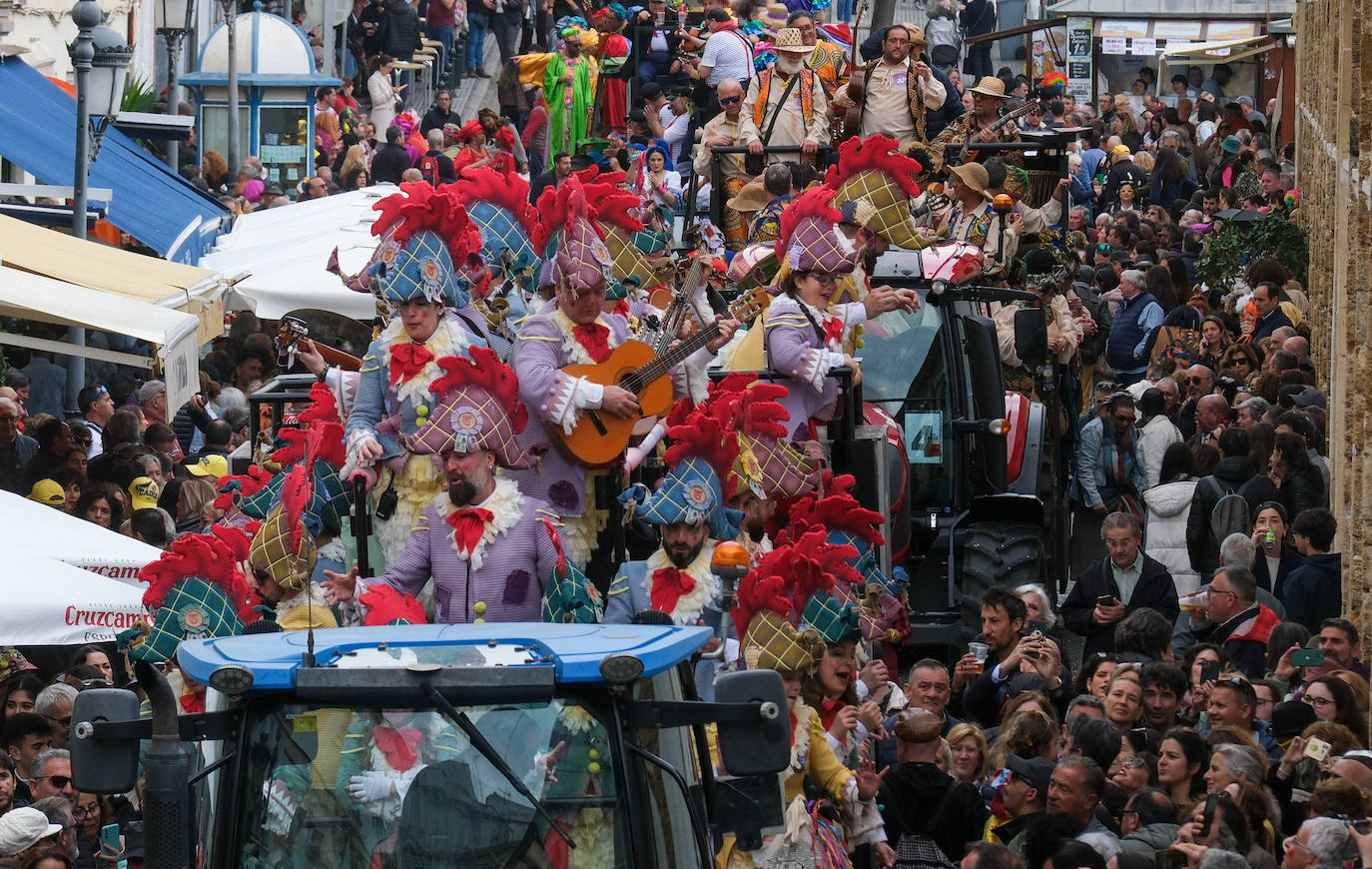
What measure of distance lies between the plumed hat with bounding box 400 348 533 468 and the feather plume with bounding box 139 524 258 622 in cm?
91

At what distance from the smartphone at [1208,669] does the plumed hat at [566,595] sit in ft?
9.67

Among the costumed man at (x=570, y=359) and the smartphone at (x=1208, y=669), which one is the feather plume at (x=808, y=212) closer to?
the costumed man at (x=570, y=359)

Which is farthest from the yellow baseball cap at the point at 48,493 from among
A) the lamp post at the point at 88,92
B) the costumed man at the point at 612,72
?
the costumed man at the point at 612,72

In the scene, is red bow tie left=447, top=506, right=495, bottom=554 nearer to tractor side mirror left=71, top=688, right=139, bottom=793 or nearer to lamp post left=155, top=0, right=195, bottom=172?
tractor side mirror left=71, top=688, right=139, bottom=793

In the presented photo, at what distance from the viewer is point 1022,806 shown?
9.82 meters

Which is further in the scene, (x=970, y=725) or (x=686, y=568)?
(x=970, y=725)

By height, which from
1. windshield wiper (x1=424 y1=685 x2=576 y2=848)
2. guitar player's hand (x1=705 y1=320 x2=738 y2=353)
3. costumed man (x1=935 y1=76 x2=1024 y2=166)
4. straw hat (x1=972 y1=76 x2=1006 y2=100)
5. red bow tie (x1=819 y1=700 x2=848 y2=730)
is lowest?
red bow tie (x1=819 y1=700 x2=848 y2=730)

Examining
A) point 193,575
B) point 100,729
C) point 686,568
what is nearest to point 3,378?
point 193,575

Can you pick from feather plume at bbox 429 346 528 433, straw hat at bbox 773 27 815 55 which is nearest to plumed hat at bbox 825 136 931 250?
feather plume at bbox 429 346 528 433

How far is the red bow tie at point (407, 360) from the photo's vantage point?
10.4 meters

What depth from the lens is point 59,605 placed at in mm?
11258

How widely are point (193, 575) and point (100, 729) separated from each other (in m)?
3.71

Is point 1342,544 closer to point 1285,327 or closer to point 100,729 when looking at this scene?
point 1285,327

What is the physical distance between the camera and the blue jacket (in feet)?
72.1
